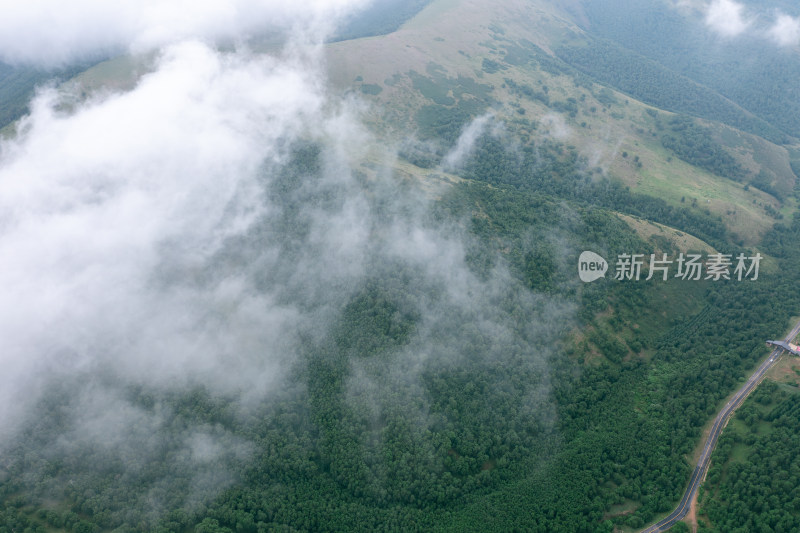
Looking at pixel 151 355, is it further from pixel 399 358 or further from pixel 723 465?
pixel 723 465

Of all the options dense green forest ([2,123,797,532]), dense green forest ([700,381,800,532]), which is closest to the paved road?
dense green forest ([2,123,797,532])

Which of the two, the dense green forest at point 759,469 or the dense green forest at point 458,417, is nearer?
the dense green forest at point 759,469

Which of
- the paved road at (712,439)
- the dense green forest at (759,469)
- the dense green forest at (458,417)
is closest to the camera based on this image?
the dense green forest at (759,469)

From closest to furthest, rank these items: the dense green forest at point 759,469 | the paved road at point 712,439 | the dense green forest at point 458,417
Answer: the dense green forest at point 759,469 < the paved road at point 712,439 < the dense green forest at point 458,417

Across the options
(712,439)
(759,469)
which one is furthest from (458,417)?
(759,469)

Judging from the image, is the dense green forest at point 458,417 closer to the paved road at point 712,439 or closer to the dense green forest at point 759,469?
the paved road at point 712,439

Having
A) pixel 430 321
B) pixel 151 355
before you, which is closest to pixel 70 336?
pixel 151 355

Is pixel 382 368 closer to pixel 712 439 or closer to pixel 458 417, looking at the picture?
pixel 458 417

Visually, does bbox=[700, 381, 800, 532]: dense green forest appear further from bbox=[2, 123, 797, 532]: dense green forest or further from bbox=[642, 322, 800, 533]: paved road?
bbox=[2, 123, 797, 532]: dense green forest

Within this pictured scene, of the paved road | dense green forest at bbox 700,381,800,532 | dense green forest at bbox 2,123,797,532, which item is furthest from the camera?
dense green forest at bbox 2,123,797,532

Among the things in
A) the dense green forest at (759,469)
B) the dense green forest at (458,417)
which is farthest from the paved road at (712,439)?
the dense green forest at (759,469)
